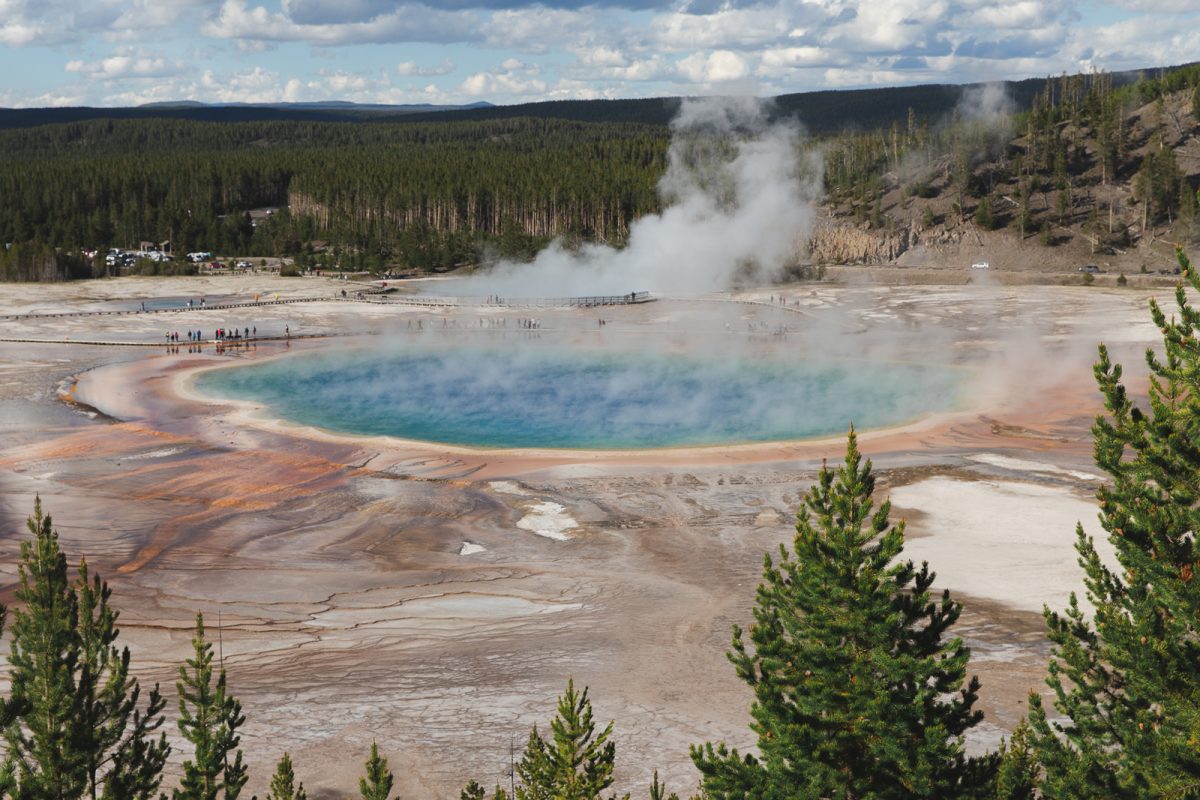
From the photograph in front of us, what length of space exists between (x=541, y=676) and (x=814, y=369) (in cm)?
3894

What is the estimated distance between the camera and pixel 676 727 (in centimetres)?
2005

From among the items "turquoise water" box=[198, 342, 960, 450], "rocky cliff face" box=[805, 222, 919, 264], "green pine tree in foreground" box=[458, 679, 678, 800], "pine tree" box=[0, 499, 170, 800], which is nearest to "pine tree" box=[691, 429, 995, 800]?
"green pine tree in foreground" box=[458, 679, 678, 800]

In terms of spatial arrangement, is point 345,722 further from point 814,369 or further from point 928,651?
point 814,369

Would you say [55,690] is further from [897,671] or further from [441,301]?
[441,301]

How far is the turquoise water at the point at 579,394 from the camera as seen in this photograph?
44438mm

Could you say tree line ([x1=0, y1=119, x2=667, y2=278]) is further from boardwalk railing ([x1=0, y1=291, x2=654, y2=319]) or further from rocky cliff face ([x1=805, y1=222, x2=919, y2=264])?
boardwalk railing ([x1=0, y1=291, x2=654, y2=319])

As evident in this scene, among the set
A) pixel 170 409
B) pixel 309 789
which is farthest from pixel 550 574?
pixel 170 409

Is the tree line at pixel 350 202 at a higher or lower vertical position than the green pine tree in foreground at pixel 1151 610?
higher

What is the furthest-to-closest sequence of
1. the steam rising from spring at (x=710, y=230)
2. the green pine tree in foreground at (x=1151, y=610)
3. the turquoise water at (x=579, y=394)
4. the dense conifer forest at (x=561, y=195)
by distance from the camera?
1. the dense conifer forest at (x=561, y=195)
2. the steam rising from spring at (x=710, y=230)
3. the turquoise water at (x=579, y=394)
4. the green pine tree in foreground at (x=1151, y=610)

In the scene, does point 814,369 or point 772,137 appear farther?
point 772,137

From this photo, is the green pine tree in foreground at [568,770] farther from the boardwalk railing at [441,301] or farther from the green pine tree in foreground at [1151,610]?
the boardwalk railing at [441,301]

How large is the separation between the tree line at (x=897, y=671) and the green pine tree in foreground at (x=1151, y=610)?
2 cm

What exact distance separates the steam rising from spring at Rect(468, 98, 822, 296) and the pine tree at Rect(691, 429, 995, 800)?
81.6 metres

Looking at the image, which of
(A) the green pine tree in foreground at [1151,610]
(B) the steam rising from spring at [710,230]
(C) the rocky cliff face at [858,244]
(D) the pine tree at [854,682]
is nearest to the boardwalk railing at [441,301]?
(B) the steam rising from spring at [710,230]
